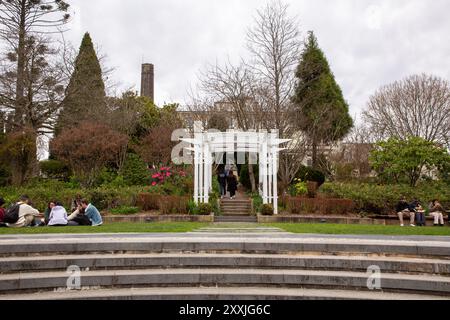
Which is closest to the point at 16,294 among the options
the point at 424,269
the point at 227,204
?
the point at 424,269

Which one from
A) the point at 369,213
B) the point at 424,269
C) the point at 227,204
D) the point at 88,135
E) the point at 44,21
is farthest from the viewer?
the point at 44,21

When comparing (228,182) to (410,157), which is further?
(228,182)

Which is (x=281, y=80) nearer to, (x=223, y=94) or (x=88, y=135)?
(x=223, y=94)

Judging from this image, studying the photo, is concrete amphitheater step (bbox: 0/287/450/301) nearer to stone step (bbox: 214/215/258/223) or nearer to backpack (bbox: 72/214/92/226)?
backpack (bbox: 72/214/92/226)

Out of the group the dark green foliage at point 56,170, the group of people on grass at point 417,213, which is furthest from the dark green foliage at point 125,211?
the dark green foliage at point 56,170

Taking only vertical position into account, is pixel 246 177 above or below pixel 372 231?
above

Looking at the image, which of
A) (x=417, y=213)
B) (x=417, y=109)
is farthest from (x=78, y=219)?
(x=417, y=109)

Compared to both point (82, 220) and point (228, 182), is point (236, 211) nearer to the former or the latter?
point (228, 182)

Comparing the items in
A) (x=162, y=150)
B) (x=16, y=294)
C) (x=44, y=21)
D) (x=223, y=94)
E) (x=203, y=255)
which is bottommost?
(x=16, y=294)

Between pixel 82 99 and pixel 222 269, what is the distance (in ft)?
70.8

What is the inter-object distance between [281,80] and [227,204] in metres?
9.04

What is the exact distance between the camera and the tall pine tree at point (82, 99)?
24.1 m

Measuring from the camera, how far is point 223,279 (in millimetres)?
5656

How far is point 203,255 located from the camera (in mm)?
6180
